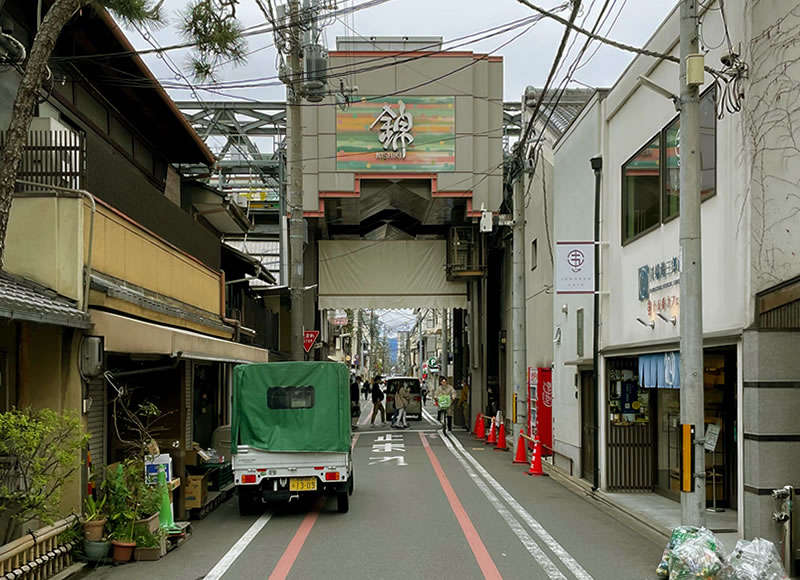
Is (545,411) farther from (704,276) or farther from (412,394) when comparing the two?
(412,394)

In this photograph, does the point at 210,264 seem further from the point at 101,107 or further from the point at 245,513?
the point at 245,513

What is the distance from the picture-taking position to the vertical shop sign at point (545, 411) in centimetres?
2147

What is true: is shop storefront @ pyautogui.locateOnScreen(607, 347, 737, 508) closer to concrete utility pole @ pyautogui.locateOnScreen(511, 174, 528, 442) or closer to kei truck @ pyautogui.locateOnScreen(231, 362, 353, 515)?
kei truck @ pyautogui.locateOnScreen(231, 362, 353, 515)

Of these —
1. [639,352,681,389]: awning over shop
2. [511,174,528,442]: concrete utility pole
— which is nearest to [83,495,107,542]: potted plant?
[639,352,681,389]: awning over shop

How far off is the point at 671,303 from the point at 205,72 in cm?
746

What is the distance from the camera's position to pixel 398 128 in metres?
29.3

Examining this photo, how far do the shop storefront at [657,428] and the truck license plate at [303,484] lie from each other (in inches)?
221

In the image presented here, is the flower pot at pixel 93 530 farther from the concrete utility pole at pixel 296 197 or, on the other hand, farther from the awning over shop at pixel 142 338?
the concrete utility pole at pixel 296 197

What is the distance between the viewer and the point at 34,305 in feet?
26.3

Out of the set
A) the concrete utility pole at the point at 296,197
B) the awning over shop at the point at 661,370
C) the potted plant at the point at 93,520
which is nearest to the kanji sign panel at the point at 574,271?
the awning over shop at the point at 661,370

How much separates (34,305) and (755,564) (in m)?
7.29

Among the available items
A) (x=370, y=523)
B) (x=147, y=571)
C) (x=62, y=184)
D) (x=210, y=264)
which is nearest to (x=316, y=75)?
(x=210, y=264)

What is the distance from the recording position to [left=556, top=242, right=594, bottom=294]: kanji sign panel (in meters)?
15.4

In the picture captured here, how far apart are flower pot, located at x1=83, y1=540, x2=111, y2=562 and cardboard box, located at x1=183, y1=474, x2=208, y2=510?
3.15 metres
